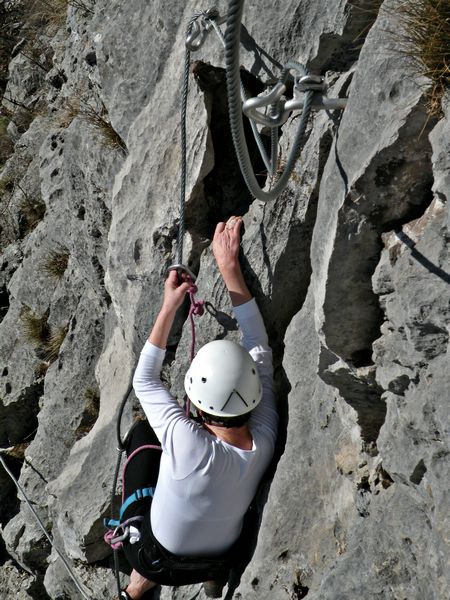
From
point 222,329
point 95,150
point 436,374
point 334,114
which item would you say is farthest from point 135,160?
point 436,374

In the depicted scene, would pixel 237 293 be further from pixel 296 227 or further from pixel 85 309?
pixel 85 309

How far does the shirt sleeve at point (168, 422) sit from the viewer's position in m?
4.31

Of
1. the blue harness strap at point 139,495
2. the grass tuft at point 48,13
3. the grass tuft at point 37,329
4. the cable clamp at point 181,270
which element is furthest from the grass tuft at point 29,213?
the blue harness strap at point 139,495

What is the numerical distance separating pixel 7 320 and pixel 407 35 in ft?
24.9

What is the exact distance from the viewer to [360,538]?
3.60m

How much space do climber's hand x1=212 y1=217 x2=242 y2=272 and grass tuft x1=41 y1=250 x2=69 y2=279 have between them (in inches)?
160

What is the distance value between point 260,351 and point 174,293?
79cm

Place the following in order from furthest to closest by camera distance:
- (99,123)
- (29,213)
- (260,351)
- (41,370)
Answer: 1. (29,213)
2. (41,370)
3. (99,123)
4. (260,351)

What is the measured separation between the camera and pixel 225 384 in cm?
→ 430

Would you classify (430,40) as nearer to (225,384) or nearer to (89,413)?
(225,384)

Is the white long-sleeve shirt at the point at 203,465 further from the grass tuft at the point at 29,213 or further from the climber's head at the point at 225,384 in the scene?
the grass tuft at the point at 29,213

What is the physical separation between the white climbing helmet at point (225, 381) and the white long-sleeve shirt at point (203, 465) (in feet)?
0.64

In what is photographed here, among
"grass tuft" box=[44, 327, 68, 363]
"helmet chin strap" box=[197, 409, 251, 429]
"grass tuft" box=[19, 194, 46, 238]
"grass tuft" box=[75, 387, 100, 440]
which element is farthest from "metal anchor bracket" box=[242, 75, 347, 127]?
"grass tuft" box=[19, 194, 46, 238]

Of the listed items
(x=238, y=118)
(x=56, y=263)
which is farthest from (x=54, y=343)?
(x=238, y=118)
